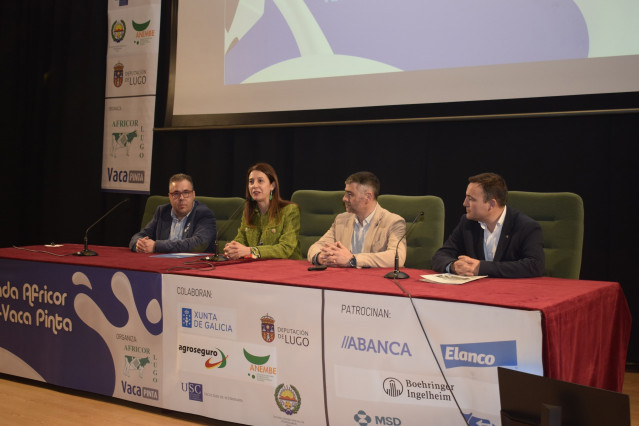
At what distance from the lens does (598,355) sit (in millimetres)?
2312

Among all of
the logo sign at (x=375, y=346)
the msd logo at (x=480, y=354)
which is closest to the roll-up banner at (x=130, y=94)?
the logo sign at (x=375, y=346)

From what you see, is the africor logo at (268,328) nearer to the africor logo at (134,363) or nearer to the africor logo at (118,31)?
the africor logo at (134,363)

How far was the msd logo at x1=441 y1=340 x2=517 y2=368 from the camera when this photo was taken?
192cm

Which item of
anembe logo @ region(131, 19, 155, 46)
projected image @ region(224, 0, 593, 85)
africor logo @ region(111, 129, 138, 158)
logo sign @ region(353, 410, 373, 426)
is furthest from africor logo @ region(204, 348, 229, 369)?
anembe logo @ region(131, 19, 155, 46)

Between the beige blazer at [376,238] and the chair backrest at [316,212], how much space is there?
226 millimetres

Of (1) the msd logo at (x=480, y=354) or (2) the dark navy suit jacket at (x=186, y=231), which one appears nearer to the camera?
(1) the msd logo at (x=480, y=354)

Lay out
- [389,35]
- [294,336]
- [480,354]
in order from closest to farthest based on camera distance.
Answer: [480,354] → [294,336] → [389,35]

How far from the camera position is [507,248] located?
273cm

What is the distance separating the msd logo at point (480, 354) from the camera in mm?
1923

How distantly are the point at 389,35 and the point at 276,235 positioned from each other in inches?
57.8

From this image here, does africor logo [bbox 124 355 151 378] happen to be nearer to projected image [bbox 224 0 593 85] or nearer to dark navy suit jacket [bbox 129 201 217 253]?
dark navy suit jacket [bbox 129 201 217 253]

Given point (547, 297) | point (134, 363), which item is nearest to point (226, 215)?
point (134, 363)

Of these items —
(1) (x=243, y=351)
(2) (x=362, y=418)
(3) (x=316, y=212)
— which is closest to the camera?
(2) (x=362, y=418)

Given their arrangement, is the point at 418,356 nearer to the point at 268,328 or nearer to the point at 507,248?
the point at 268,328
